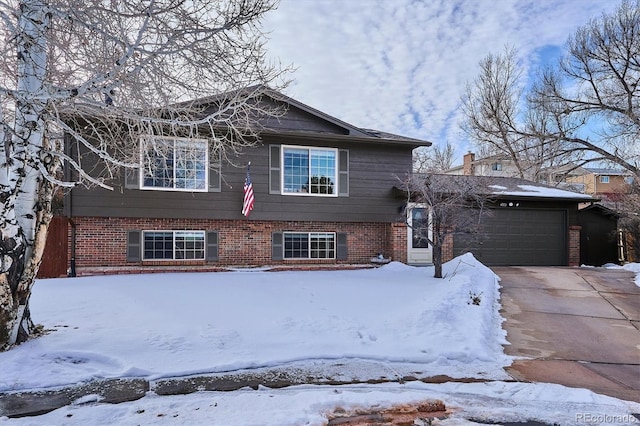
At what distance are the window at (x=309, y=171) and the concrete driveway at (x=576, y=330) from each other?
233 inches

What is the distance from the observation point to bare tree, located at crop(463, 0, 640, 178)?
18.0 metres

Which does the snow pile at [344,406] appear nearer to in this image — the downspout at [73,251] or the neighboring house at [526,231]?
the downspout at [73,251]

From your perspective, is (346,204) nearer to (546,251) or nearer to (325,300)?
(325,300)

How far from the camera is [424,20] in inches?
446

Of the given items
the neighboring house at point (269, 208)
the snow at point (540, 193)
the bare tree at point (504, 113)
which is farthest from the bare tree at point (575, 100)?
the neighboring house at point (269, 208)

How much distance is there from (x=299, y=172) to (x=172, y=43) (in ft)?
26.4

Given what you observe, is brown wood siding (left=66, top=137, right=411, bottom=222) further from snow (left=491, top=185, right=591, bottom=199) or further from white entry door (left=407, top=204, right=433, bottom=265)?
snow (left=491, top=185, right=591, bottom=199)

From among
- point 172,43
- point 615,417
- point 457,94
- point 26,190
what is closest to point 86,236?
point 26,190

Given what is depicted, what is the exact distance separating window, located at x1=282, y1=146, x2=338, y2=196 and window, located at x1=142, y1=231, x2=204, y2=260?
3047 mm

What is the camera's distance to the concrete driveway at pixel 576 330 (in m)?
4.66

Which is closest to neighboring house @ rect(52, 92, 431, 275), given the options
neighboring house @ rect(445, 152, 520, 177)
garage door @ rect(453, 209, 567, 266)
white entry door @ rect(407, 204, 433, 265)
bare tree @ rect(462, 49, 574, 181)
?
white entry door @ rect(407, 204, 433, 265)

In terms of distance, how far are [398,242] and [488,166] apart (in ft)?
65.5

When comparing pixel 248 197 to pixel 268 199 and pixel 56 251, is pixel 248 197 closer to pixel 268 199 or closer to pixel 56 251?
pixel 268 199

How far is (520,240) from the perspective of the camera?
14969mm
